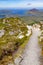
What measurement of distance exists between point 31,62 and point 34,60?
1.98 ft

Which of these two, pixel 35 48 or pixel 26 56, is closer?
pixel 26 56

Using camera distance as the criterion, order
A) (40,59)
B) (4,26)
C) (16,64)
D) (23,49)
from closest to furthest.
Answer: (16,64) < (40,59) < (23,49) < (4,26)

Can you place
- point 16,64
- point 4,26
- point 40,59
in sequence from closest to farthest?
point 16,64
point 40,59
point 4,26

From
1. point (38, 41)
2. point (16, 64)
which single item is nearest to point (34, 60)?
point (16, 64)

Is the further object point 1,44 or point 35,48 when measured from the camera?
point 35,48

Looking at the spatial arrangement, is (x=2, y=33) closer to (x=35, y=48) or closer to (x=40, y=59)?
(x=35, y=48)

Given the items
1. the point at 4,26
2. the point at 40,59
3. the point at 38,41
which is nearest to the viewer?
the point at 40,59

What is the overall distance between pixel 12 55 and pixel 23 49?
2296 mm

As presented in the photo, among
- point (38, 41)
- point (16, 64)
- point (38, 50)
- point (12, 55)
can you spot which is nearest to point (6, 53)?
point (12, 55)

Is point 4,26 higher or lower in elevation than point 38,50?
higher

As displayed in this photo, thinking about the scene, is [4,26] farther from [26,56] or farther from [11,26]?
[26,56]

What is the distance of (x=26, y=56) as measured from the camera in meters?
20.0

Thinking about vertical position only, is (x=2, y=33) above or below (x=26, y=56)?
above

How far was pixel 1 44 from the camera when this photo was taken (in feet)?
67.2
